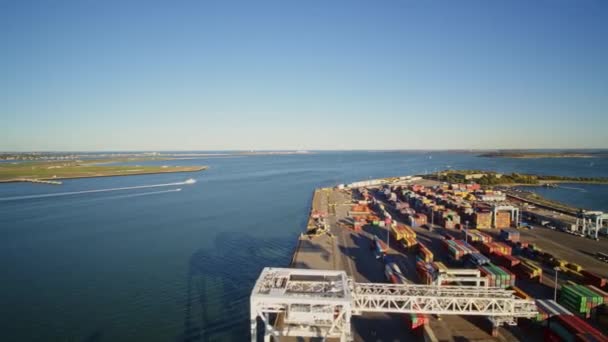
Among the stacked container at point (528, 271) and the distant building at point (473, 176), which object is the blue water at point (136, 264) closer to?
the stacked container at point (528, 271)

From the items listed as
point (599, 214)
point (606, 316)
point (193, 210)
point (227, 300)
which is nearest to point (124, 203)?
point (193, 210)

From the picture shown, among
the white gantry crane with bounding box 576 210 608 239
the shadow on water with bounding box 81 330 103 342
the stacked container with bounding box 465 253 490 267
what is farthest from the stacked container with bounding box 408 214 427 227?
the shadow on water with bounding box 81 330 103 342

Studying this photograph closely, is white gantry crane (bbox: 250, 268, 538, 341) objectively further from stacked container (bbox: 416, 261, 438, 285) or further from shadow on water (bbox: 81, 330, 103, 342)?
shadow on water (bbox: 81, 330, 103, 342)

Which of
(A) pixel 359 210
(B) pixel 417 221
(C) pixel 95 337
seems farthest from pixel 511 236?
(C) pixel 95 337

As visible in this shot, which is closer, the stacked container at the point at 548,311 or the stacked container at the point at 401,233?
the stacked container at the point at 548,311

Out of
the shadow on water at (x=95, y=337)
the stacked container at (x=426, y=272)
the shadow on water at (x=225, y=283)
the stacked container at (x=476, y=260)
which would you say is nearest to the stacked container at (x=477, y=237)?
the stacked container at (x=476, y=260)

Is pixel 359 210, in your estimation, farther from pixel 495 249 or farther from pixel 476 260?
pixel 476 260
